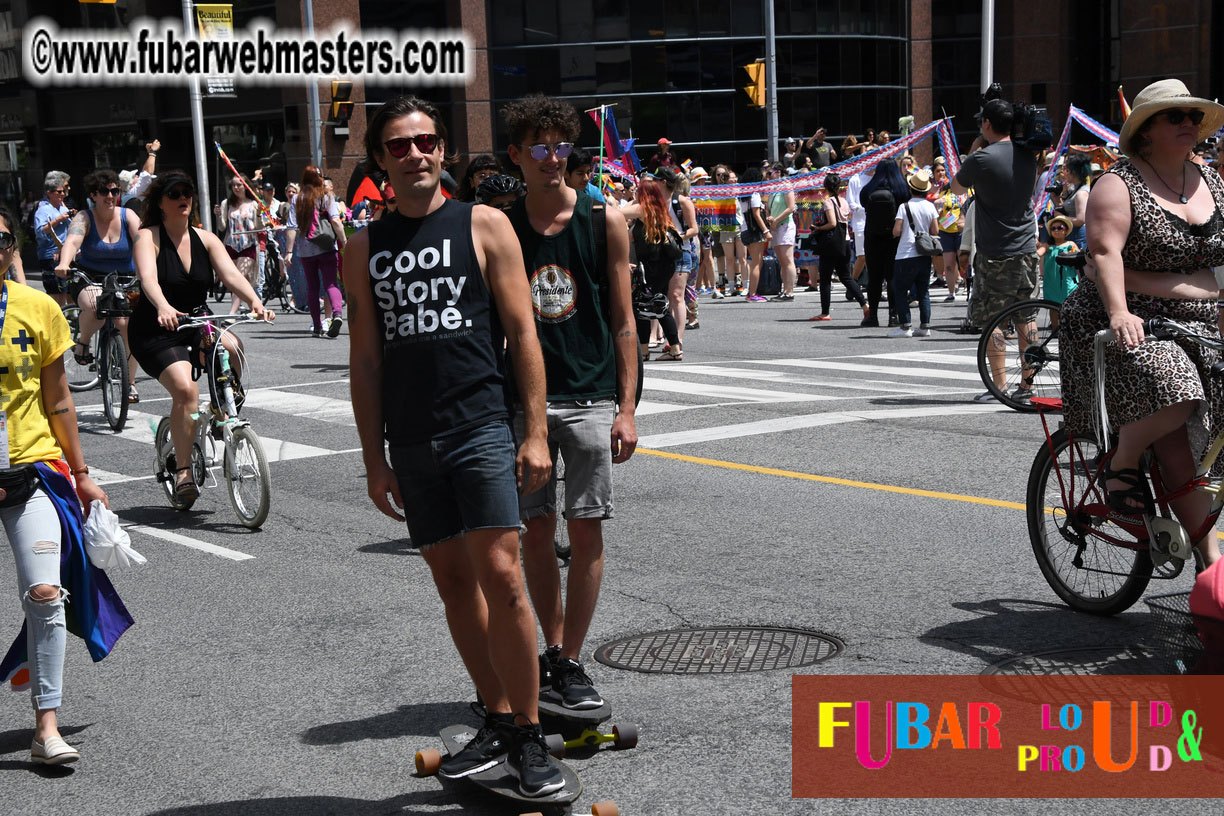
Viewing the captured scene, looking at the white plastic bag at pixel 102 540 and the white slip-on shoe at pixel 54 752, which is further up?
the white plastic bag at pixel 102 540

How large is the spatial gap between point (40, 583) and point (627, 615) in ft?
7.65

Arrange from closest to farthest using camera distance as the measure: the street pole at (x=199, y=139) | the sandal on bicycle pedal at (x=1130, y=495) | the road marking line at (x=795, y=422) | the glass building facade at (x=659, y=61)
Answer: the sandal on bicycle pedal at (x=1130, y=495) → the road marking line at (x=795, y=422) → the street pole at (x=199, y=139) → the glass building facade at (x=659, y=61)

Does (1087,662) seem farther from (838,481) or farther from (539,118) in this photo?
(838,481)

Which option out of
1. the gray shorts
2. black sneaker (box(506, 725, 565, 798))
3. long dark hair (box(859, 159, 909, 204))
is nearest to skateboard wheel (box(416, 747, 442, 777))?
black sneaker (box(506, 725, 565, 798))

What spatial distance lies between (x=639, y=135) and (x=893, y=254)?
26.1 meters

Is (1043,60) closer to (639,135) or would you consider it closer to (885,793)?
(639,135)

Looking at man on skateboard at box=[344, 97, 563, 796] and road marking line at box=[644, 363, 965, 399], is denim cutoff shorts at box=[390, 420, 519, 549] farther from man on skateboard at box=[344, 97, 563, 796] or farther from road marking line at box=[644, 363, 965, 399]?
road marking line at box=[644, 363, 965, 399]

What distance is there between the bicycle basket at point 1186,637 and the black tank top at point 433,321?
2.13 meters

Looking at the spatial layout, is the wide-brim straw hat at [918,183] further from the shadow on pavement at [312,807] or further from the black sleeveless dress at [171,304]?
the shadow on pavement at [312,807]

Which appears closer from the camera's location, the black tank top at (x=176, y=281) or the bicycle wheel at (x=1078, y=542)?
the bicycle wheel at (x=1078, y=542)

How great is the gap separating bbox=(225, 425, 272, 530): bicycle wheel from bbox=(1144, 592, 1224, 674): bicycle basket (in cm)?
497

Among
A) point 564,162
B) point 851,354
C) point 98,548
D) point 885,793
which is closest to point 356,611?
point 98,548

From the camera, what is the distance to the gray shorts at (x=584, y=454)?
482cm

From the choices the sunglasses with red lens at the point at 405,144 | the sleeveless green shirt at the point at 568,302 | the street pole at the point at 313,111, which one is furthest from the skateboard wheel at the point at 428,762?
the street pole at the point at 313,111
